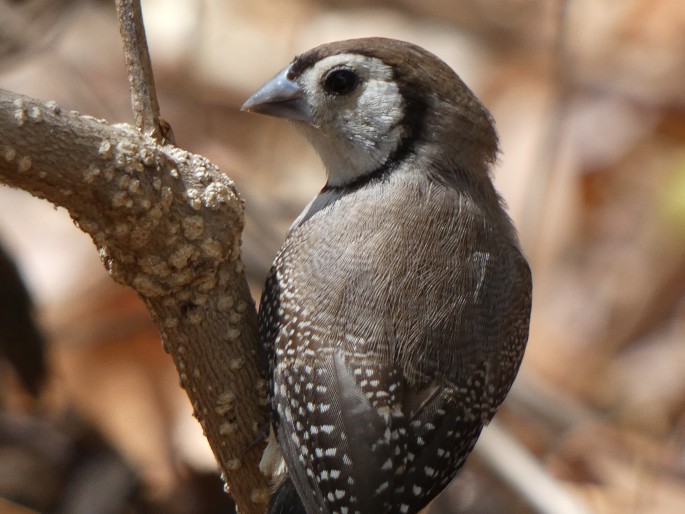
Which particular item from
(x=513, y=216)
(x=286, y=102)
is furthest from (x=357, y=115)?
(x=513, y=216)

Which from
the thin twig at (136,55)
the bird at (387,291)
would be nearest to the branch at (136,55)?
the thin twig at (136,55)

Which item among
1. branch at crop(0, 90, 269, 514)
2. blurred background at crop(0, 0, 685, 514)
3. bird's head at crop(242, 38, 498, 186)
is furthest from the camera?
→ blurred background at crop(0, 0, 685, 514)

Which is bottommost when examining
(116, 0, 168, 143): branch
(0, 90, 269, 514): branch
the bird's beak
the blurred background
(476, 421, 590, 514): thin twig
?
(0, 90, 269, 514): branch

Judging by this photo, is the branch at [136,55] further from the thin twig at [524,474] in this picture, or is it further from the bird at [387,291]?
the thin twig at [524,474]

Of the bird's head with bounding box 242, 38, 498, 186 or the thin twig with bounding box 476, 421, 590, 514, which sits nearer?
the bird's head with bounding box 242, 38, 498, 186

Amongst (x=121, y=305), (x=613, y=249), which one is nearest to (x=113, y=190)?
(x=121, y=305)

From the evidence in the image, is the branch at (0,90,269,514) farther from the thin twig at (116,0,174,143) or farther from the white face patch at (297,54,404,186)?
the white face patch at (297,54,404,186)

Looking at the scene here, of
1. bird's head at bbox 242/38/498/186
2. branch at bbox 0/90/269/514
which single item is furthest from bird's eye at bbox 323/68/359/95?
branch at bbox 0/90/269/514
